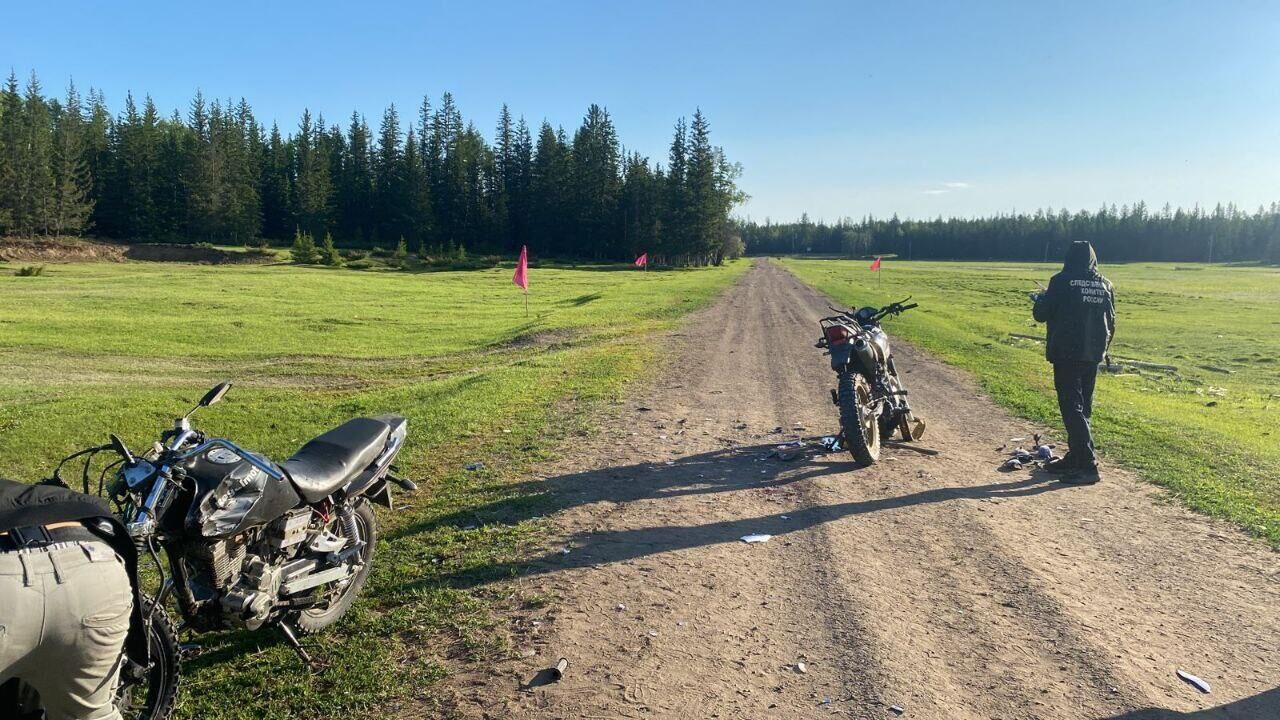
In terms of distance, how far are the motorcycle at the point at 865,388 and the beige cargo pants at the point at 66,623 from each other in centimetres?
644

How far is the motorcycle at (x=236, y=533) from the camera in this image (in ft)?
11.1

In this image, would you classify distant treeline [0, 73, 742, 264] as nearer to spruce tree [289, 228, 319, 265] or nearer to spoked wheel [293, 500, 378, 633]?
spruce tree [289, 228, 319, 265]

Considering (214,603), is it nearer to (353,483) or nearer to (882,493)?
(353,483)

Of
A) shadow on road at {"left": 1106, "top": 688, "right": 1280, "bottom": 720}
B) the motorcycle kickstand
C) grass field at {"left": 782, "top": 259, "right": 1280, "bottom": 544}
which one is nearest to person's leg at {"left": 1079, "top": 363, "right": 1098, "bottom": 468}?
grass field at {"left": 782, "top": 259, "right": 1280, "bottom": 544}

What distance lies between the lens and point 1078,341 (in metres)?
7.77

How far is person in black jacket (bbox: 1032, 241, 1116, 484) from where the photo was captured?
7750 mm

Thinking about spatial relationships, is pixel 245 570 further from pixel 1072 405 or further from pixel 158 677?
pixel 1072 405

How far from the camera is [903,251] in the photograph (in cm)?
16862

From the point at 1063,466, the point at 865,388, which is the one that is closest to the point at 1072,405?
the point at 1063,466

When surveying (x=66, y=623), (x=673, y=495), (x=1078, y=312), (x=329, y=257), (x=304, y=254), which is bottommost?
(x=673, y=495)

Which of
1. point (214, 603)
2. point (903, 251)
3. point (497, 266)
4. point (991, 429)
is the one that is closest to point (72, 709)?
point (214, 603)

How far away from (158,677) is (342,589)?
4.62ft

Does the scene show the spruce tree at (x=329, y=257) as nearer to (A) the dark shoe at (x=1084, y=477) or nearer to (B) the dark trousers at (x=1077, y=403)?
Result: (B) the dark trousers at (x=1077, y=403)

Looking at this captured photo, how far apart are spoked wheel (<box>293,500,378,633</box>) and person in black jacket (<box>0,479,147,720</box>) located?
1.56 meters
